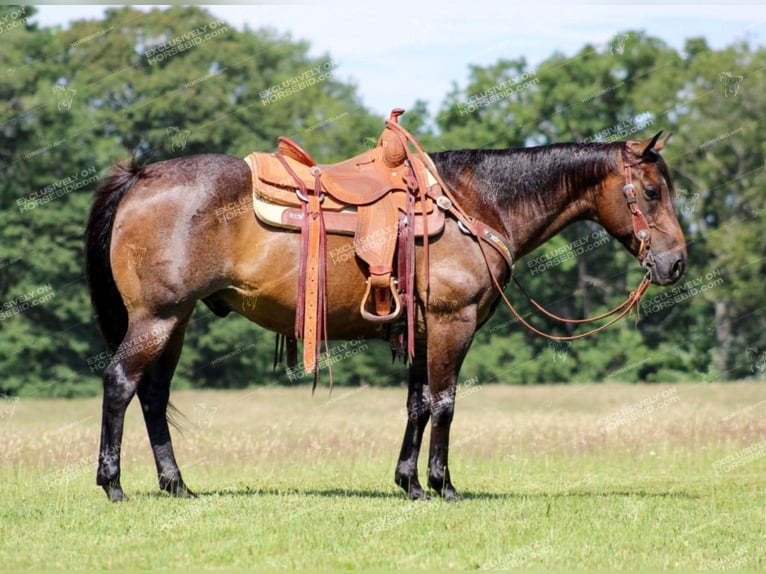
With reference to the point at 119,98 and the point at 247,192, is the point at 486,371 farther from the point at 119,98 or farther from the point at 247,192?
the point at 247,192

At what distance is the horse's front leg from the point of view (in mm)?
9094

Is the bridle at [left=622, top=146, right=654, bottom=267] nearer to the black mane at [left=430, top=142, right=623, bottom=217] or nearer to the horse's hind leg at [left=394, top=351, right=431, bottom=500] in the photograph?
the black mane at [left=430, top=142, right=623, bottom=217]

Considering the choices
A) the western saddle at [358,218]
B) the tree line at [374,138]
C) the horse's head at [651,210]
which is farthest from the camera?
the tree line at [374,138]

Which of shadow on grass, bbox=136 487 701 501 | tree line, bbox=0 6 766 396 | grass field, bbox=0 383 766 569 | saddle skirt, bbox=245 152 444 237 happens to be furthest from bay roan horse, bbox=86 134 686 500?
tree line, bbox=0 6 766 396

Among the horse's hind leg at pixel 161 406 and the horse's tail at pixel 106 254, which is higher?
the horse's tail at pixel 106 254

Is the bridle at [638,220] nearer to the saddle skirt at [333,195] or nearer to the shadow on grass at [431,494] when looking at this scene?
the saddle skirt at [333,195]

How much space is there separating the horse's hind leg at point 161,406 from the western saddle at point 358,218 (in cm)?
120

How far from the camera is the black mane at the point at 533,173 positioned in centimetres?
959

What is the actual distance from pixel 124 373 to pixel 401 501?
8.13 feet

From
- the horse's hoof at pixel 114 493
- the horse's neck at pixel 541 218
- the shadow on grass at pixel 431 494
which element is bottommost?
the shadow on grass at pixel 431 494

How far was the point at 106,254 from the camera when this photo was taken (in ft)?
30.5

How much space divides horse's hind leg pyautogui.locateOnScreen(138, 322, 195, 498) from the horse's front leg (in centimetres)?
212

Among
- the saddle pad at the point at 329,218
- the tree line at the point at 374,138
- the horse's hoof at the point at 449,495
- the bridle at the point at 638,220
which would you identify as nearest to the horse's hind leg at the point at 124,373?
the saddle pad at the point at 329,218

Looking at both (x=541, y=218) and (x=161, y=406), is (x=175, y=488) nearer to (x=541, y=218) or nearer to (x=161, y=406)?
(x=161, y=406)
